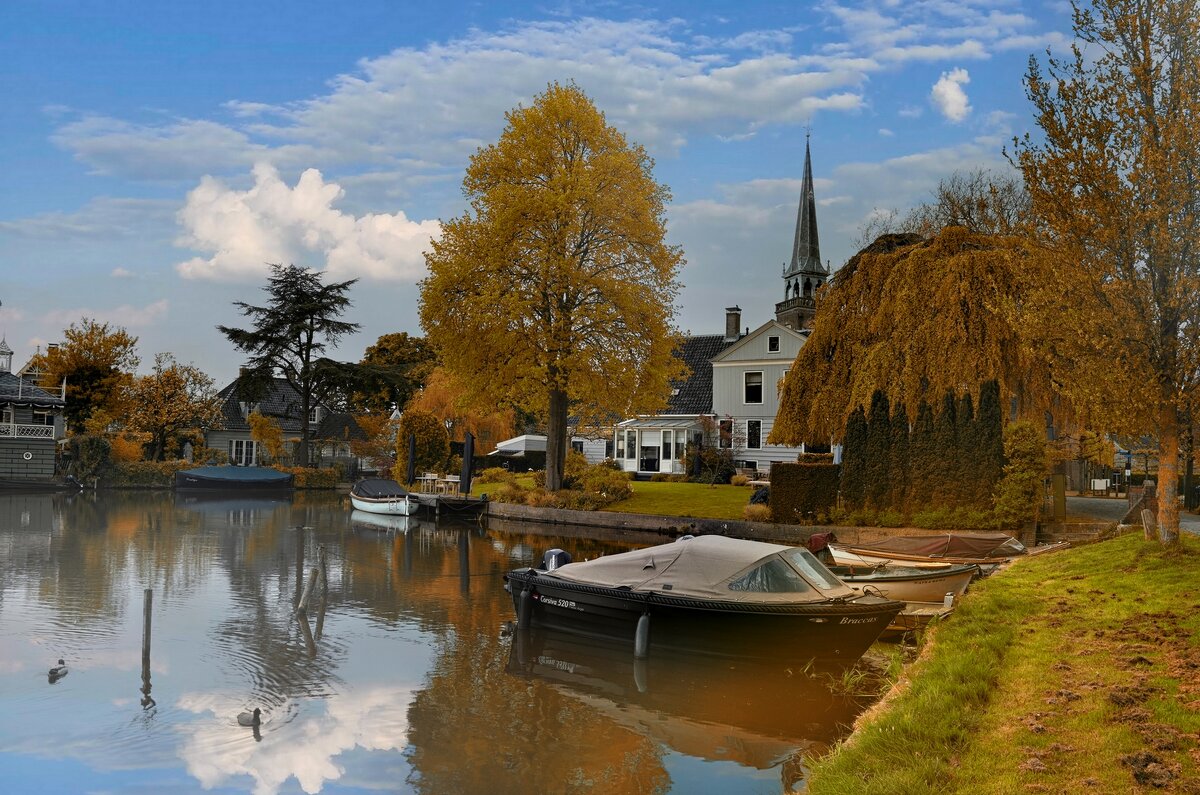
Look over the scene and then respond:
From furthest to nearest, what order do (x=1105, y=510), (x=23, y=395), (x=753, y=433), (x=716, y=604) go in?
(x=23, y=395) < (x=753, y=433) < (x=1105, y=510) < (x=716, y=604)

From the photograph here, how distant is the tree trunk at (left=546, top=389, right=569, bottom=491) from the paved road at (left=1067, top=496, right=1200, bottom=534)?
19.7 m

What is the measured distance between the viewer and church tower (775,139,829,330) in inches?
2576

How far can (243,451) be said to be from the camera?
2908 inches

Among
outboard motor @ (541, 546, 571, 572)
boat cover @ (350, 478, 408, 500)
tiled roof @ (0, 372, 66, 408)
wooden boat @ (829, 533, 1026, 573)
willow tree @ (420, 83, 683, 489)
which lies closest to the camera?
outboard motor @ (541, 546, 571, 572)

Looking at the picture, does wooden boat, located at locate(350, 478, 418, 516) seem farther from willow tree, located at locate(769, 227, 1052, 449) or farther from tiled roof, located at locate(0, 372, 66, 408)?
tiled roof, located at locate(0, 372, 66, 408)

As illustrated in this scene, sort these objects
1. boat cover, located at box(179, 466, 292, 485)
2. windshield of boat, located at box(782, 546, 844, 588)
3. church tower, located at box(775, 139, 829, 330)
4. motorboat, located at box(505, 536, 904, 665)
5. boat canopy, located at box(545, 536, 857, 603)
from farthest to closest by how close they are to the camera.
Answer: church tower, located at box(775, 139, 829, 330)
boat cover, located at box(179, 466, 292, 485)
windshield of boat, located at box(782, 546, 844, 588)
boat canopy, located at box(545, 536, 857, 603)
motorboat, located at box(505, 536, 904, 665)

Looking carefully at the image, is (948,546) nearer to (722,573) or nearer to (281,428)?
(722,573)

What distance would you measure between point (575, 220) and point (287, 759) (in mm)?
31221

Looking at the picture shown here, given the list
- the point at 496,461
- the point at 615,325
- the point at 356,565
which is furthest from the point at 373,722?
the point at 496,461

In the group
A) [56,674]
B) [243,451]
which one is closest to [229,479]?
[243,451]

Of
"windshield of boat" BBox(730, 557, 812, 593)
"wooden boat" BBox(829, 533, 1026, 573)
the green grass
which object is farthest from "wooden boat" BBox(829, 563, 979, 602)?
the green grass

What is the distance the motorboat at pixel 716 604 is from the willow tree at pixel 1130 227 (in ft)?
18.7

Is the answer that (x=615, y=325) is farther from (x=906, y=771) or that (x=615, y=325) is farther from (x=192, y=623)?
(x=906, y=771)

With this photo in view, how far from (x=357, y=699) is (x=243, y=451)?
66.3 meters
